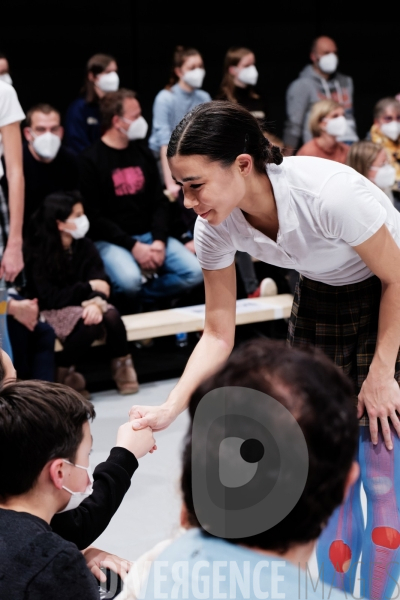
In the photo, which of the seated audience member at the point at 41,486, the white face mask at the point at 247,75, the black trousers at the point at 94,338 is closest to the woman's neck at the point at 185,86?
the white face mask at the point at 247,75

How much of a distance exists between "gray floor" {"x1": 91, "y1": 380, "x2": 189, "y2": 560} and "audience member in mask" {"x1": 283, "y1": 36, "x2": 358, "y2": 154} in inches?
97.1

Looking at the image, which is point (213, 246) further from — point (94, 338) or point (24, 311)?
point (94, 338)

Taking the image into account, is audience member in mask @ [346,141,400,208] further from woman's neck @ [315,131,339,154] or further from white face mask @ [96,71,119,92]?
white face mask @ [96,71,119,92]

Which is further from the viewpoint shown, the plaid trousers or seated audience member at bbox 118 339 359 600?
the plaid trousers

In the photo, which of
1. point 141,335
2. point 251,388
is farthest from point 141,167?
point 251,388

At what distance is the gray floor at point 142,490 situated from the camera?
7.93 ft

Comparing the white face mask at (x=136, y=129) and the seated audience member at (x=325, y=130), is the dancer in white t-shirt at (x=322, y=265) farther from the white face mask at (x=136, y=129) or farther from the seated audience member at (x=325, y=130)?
the seated audience member at (x=325, y=130)

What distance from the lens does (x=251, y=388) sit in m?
0.88

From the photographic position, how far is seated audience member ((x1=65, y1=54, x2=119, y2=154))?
4.68 meters

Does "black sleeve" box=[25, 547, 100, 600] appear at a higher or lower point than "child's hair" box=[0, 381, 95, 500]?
lower

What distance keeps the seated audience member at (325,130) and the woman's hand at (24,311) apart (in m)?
2.08

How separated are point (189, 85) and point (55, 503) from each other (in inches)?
160

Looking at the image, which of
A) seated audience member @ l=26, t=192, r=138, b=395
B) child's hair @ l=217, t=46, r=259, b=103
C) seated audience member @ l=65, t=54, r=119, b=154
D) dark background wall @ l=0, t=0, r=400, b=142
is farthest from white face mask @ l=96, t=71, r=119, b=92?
seated audience member @ l=26, t=192, r=138, b=395

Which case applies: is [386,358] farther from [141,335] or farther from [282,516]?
[141,335]
